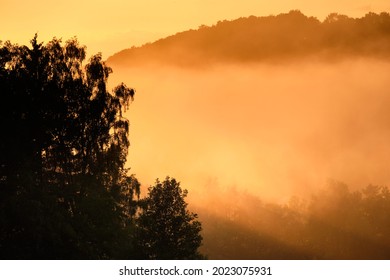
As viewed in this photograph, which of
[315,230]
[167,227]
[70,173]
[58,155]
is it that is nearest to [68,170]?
[70,173]

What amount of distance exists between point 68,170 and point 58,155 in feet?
3.47

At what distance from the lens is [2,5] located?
4578 centimetres

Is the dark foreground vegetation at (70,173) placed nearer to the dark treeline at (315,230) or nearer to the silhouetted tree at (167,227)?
the silhouetted tree at (167,227)

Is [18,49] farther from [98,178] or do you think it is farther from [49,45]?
[98,178]

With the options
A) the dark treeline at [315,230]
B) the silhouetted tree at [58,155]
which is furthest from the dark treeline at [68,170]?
the dark treeline at [315,230]

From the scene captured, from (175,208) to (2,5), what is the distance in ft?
52.4

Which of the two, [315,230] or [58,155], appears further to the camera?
[315,230]

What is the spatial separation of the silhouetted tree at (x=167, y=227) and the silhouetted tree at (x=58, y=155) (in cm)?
232

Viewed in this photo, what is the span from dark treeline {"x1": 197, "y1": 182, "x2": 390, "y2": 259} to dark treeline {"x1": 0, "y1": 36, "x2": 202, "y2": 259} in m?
82.7

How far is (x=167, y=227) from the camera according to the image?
4391 cm

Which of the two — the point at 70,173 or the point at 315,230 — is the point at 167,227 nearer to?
the point at 70,173
